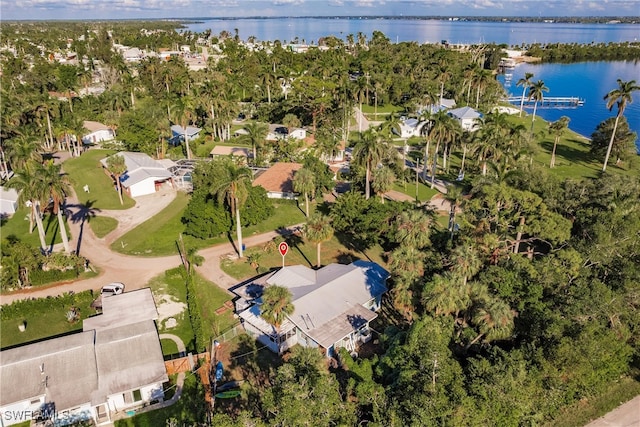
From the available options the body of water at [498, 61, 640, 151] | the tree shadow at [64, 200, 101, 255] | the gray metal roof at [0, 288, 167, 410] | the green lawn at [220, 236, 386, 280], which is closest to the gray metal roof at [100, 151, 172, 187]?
the tree shadow at [64, 200, 101, 255]

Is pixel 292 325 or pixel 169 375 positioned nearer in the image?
pixel 169 375

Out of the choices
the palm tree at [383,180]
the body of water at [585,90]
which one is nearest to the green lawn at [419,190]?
the palm tree at [383,180]

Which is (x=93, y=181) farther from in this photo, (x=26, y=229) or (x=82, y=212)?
(x=26, y=229)

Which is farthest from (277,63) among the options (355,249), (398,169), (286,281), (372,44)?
(286,281)

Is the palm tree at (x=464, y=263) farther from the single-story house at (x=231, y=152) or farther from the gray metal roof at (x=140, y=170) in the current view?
the single-story house at (x=231, y=152)

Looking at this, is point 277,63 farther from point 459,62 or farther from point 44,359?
point 44,359

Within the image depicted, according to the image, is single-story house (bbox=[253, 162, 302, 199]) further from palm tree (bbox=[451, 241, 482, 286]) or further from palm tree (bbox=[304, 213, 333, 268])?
palm tree (bbox=[451, 241, 482, 286])

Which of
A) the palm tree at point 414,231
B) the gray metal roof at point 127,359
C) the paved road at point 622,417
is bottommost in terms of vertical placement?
the paved road at point 622,417
